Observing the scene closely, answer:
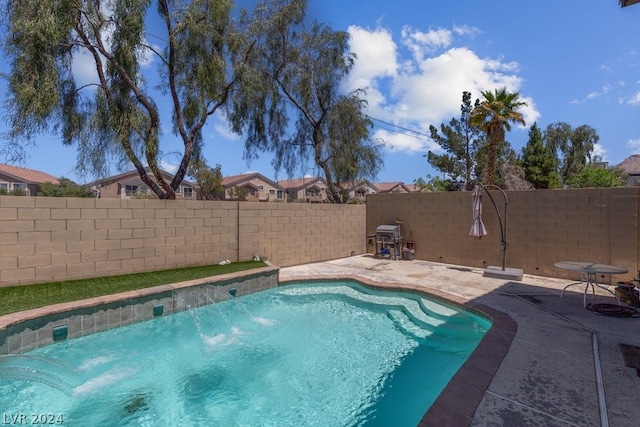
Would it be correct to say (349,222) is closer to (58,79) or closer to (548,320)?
(548,320)

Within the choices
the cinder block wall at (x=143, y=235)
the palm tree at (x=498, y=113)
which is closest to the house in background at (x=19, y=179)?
the cinder block wall at (x=143, y=235)

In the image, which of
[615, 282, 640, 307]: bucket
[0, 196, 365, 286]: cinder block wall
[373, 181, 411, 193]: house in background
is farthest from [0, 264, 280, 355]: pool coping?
[373, 181, 411, 193]: house in background

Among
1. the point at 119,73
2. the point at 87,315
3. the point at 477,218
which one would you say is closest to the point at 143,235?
the point at 87,315

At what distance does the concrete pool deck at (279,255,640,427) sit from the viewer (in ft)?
8.03

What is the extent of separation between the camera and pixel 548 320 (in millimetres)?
4656

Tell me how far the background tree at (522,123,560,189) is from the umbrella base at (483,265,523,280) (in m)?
18.5

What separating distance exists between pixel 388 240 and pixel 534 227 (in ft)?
13.7

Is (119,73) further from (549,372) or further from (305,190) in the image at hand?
(305,190)

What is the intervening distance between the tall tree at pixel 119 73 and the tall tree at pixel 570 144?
34.1 meters

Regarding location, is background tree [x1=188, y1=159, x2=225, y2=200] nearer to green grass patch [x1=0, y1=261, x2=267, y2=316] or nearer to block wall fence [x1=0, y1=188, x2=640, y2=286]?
block wall fence [x1=0, y1=188, x2=640, y2=286]

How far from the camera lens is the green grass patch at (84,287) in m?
4.68

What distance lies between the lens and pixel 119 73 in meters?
7.67

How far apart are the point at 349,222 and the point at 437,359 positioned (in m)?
7.30

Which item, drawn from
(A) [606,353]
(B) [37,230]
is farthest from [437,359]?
(B) [37,230]
